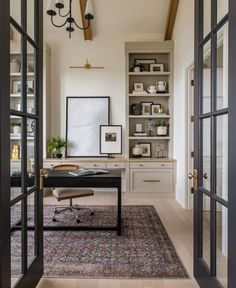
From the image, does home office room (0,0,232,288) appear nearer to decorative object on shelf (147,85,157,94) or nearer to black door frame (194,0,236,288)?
black door frame (194,0,236,288)

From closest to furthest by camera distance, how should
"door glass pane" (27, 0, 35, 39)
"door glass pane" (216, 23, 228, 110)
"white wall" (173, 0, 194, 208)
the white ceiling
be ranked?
"door glass pane" (216, 23, 228, 110) < "door glass pane" (27, 0, 35, 39) < "white wall" (173, 0, 194, 208) < the white ceiling

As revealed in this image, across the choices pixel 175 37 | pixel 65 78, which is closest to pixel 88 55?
A: pixel 65 78

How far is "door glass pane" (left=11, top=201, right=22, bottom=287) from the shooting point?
5.24 feet

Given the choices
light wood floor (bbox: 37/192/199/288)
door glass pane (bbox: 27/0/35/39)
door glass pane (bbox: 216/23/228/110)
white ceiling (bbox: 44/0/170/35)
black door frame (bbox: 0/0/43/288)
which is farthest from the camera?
white ceiling (bbox: 44/0/170/35)

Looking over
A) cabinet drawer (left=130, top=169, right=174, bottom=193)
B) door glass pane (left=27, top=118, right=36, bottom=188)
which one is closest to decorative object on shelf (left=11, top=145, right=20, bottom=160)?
door glass pane (left=27, top=118, right=36, bottom=188)

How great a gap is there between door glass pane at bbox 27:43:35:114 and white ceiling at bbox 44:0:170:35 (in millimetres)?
3795

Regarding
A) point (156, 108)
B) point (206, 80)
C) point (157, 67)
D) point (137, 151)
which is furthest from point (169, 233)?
point (157, 67)

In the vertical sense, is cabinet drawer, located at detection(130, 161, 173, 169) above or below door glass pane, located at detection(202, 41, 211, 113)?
below

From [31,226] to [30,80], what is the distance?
3.53 ft

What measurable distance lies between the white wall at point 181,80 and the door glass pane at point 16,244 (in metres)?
3.38

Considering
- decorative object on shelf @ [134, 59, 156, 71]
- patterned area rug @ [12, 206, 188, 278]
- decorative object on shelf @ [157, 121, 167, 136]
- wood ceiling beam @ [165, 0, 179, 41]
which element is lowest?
patterned area rug @ [12, 206, 188, 278]

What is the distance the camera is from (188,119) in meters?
4.59

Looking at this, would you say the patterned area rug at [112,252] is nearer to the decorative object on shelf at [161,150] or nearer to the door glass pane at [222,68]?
the door glass pane at [222,68]
